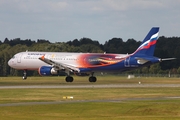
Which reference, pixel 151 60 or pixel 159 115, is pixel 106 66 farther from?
pixel 159 115

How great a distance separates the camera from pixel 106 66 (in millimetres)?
85562

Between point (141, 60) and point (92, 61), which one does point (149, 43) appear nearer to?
point (141, 60)

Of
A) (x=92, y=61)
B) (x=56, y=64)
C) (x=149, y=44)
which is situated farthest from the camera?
(x=92, y=61)

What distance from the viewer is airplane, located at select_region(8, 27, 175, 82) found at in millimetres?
83125

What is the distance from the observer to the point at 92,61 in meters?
86.1

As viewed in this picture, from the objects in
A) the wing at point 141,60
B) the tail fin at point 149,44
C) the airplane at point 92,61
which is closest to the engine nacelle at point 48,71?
the airplane at point 92,61

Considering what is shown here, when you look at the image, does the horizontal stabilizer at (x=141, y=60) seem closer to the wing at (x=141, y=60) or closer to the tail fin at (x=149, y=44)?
the wing at (x=141, y=60)

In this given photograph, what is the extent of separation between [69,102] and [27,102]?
315 centimetres

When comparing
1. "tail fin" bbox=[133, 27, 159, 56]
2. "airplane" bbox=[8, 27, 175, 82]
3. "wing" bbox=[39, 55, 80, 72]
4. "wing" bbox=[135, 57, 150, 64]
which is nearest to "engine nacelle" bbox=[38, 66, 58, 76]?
"airplane" bbox=[8, 27, 175, 82]

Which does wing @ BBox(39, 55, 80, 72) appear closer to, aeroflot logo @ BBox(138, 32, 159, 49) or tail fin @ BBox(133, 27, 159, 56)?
tail fin @ BBox(133, 27, 159, 56)

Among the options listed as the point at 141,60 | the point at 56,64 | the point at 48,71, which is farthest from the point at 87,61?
the point at 141,60

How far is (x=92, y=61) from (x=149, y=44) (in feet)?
28.1

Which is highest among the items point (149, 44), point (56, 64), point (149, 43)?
point (149, 43)

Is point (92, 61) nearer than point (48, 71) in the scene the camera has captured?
No
